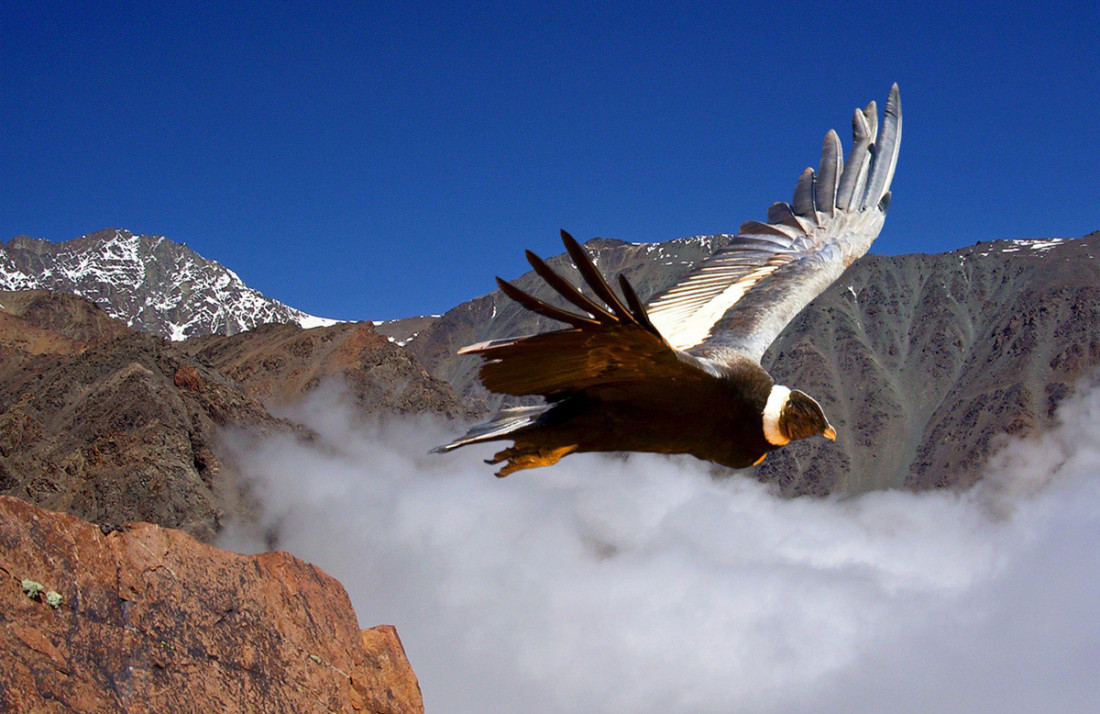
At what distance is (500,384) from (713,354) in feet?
5.24

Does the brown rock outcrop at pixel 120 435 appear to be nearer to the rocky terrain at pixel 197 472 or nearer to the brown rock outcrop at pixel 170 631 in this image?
A: the rocky terrain at pixel 197 472

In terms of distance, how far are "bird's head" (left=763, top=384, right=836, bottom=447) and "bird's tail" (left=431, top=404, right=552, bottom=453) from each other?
1.43 metres

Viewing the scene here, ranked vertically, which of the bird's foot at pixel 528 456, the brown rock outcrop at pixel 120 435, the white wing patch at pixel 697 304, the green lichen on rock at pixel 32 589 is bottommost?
the bird's foot at pixel 528 456

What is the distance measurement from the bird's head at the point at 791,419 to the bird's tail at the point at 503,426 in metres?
1.43

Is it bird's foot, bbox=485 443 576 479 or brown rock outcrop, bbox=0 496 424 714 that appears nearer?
bird's foot, bbox=485 443 576 479

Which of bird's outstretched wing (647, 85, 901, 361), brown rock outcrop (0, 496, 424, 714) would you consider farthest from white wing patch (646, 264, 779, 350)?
brown rock outcrop (0, 496, 424, 714)

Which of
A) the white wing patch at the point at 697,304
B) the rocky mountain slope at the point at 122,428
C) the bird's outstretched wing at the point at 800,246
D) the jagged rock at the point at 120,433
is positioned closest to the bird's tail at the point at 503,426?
the white wing patch at the point at 697,304

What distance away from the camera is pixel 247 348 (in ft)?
445

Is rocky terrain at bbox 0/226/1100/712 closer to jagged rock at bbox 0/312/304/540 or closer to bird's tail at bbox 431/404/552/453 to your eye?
jagged rock at bbox 0/312/304/540

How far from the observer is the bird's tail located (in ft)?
21.6

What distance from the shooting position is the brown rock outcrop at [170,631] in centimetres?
1388

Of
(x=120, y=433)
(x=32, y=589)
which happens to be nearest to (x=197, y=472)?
(x=120, y=433)

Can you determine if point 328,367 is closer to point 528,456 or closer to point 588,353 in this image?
point 528,456

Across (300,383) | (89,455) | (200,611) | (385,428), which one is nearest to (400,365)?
(385,428)
